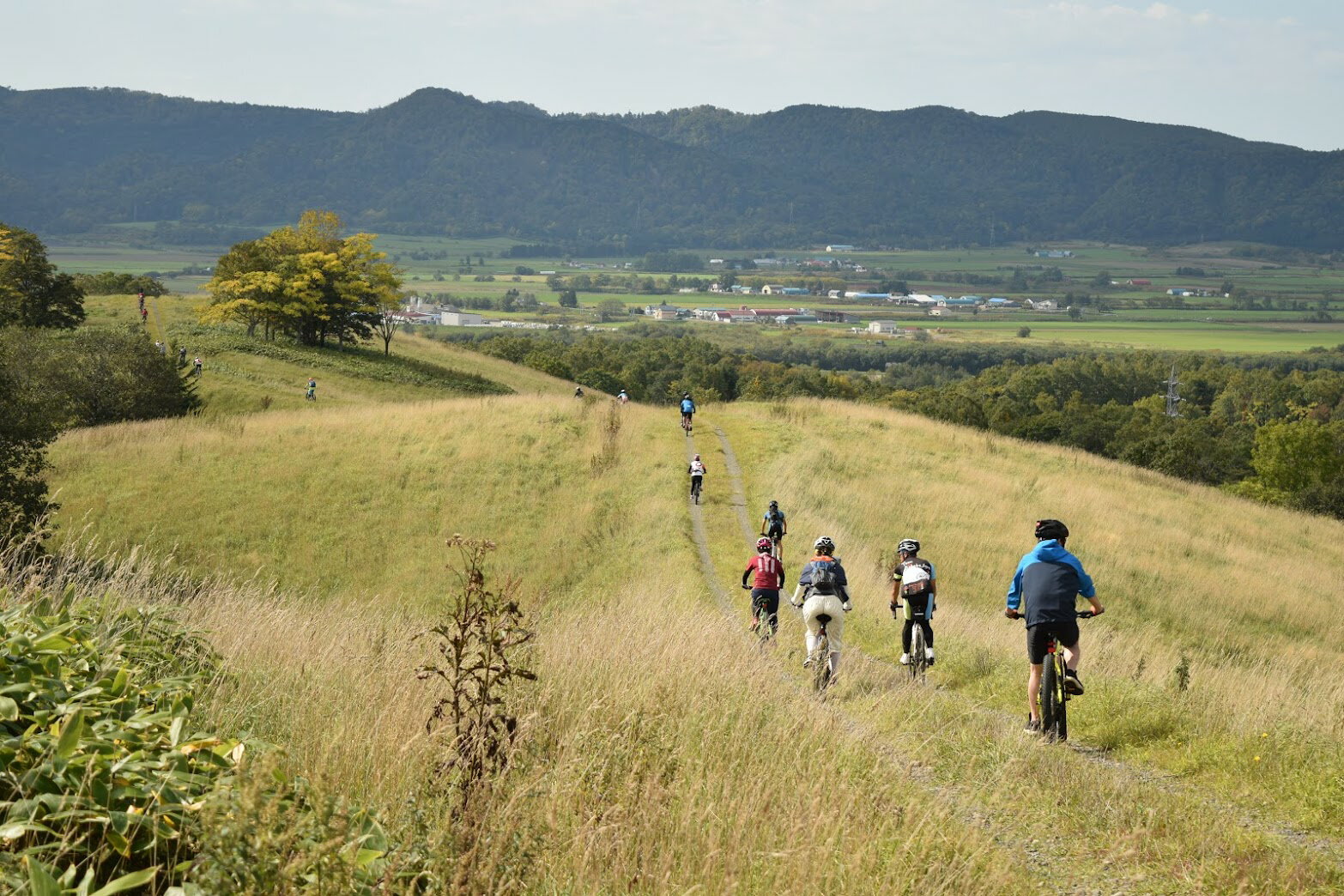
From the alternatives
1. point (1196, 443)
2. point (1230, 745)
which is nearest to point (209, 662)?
point (1230, 745)

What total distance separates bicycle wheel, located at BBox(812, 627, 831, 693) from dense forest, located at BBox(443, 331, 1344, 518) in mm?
66292

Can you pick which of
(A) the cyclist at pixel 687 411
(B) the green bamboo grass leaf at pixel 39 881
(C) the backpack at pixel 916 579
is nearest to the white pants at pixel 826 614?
(C) the backpack at pixel 916 579

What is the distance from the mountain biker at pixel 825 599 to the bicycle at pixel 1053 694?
2.27 meters

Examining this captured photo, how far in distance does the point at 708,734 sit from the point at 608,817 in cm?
130

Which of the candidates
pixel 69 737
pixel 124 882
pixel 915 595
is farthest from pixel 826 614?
pixel 124 882

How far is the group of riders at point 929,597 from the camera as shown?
388 inches

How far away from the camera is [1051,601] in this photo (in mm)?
9844

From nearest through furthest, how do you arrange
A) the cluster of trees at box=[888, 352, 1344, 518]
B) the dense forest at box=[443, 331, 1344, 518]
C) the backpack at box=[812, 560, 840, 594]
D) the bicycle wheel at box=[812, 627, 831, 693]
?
1. the bicycle wheel at box=[812, 627, 831, 693]
2. the backpack at box=[812, 560, 840, 594]
3. the cluster of trees at box=[888, 352, 1344, 518]
4. the dense forest at box=[443, 331, 1344, 518]

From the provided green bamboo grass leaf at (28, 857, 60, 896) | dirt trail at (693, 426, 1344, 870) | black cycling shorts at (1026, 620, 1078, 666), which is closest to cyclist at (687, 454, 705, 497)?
dirt trail at (693, 426, 1344, 870)

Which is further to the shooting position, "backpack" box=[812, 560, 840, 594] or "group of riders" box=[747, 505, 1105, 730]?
"backpack" box=[812, 560, 840, 594]

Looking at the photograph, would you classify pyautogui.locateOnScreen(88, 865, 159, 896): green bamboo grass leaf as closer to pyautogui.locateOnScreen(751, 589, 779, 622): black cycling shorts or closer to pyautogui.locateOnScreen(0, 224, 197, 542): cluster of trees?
pyautogui.locateOnScreen(0, 224, 197, 542): cluster of trees

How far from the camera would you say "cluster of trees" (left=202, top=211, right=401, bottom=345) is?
2876 inches

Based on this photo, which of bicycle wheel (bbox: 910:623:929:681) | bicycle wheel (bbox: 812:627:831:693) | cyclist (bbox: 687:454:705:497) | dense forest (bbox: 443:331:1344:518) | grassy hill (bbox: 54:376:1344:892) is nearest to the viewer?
grassy hill (bbox: 54:376:1344:892)

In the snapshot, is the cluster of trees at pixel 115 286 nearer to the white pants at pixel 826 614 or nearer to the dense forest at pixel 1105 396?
the dense forest at pixel 1105 396
